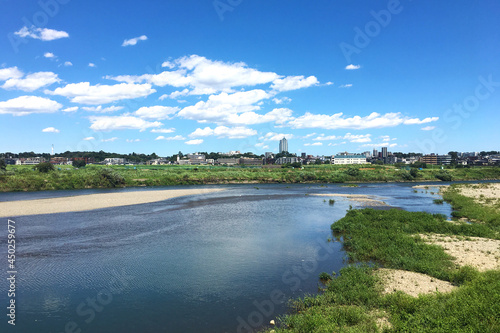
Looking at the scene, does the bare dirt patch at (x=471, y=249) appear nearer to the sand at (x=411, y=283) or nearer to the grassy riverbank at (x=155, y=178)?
the sand at (x=411, y=283)

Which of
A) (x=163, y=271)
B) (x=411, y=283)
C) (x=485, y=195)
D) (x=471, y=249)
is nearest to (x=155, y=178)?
(x=163, y=271)

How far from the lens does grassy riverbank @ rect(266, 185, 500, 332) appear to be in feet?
32.6

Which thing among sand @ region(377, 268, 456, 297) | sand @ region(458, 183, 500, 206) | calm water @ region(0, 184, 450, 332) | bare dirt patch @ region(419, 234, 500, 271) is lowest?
calm water @ region(0, 184, 450, 332)

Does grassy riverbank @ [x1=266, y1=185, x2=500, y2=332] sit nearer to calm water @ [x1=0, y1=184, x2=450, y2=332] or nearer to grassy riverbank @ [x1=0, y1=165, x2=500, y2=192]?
calm water @ [x1=0, y1=184, x2=450, y2=332]

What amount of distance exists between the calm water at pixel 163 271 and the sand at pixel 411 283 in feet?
11.8

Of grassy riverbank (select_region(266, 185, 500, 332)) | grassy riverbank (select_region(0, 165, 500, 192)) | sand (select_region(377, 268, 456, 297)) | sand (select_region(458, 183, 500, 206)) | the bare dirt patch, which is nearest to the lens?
grassy riverbank (select_region(266, 185, 500, 332))

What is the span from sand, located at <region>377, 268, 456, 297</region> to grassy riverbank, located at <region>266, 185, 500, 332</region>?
0.33 meters

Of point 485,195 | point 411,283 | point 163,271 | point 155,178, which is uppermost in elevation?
point 155,178

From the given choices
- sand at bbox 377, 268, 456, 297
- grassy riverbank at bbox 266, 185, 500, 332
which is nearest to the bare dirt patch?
grassy riverbank at bbox 266, 185, 500, 332

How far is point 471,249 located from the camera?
19.3m

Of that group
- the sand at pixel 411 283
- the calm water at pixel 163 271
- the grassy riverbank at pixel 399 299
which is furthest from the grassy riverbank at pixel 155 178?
the sand at pixel 411 283

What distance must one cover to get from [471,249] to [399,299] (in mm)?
11205

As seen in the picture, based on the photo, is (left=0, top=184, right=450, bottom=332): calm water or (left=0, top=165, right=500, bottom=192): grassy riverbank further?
(left=0, top=165, right=500, bottom=192): grassy riverbank

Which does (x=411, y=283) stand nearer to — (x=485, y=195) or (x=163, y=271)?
(x=163, y=271)
